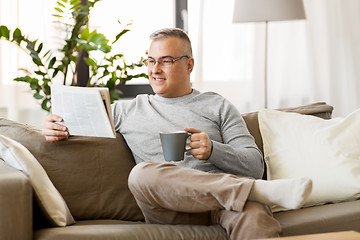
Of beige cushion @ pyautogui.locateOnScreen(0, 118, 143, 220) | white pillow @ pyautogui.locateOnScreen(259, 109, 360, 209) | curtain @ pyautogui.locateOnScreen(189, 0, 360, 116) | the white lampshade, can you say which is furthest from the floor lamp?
beige cushion @ pyautogui.locateOnScreen(0, 118, 143, 220)

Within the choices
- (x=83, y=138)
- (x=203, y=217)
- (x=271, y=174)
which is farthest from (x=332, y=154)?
(x=83, y=138)

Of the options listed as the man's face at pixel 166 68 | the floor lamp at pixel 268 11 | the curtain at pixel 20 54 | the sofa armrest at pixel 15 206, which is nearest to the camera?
the sofa armrest at pixel 15 206

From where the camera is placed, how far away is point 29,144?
2070 millimetres

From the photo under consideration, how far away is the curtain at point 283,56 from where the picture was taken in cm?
353

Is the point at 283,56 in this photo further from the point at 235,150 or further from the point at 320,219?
the point at 320,219

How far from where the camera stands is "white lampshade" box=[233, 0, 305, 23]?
3.21 meters

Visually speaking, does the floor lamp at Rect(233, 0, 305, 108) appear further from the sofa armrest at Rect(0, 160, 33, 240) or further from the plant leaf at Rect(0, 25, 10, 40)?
the sofa armrest at Rect(0, 160, 33, 240)

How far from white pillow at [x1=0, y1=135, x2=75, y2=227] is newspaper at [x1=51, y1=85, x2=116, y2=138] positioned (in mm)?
213

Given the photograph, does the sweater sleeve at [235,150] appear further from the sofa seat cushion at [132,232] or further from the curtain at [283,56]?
the curtain at [283,56]

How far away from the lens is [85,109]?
191 centimetres

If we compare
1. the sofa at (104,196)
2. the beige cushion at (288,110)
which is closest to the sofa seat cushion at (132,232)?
the sofa at (104,196)

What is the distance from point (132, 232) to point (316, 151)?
0.98 m

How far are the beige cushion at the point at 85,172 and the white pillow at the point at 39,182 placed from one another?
0.69 feet

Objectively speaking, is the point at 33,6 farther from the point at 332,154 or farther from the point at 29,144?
the point at 332,154
